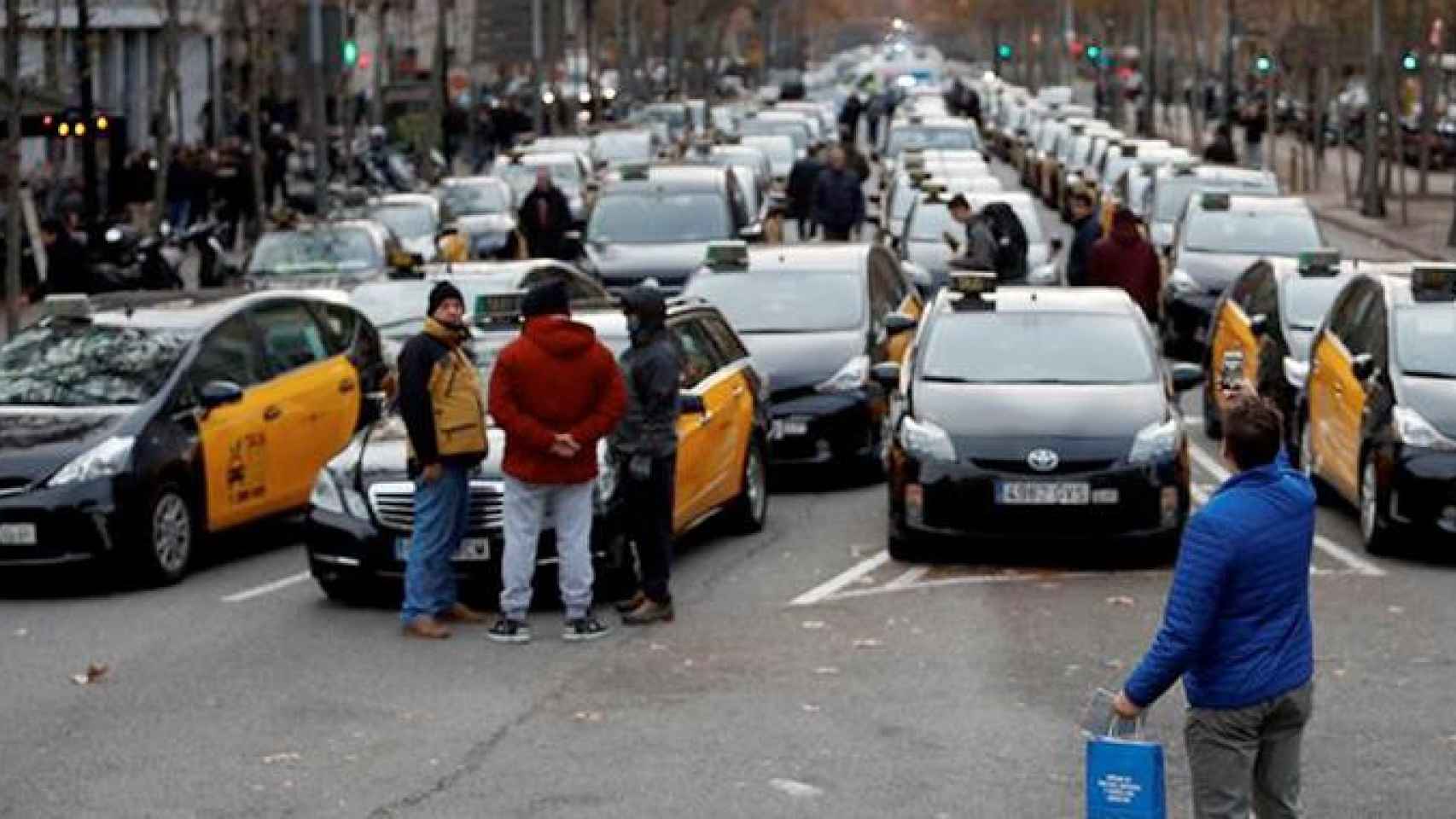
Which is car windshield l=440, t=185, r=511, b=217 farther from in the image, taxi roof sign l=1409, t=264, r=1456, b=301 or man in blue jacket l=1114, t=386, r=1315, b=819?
man in blue jacket l=1114, t=386, r=1315, b=819

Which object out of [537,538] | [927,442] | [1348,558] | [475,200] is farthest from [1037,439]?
[475,200]

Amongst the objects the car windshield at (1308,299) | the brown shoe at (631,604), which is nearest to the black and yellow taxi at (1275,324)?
the car windshield at (1308,299)

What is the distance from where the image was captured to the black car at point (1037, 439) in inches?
652

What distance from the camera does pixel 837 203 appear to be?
36250mm

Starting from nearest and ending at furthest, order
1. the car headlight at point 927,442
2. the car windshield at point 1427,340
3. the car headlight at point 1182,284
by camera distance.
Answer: the car headlight at point 927,442, the car windshield at point 1427,340, the car headlight at point 1182,284

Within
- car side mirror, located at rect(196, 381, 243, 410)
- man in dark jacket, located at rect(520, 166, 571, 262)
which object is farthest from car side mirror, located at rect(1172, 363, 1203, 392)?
man in dark jacket, located at rect(520, 166, 571, 262)

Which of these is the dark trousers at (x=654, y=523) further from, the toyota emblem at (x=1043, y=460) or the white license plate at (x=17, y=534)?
the white license plate at (x=17, y=534)

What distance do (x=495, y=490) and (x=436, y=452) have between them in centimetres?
75

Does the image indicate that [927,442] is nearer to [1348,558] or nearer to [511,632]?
[1348,558]

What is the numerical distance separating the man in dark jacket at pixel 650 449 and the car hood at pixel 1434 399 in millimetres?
4413

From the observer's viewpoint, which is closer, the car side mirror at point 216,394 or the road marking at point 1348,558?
the road marking at point 1348,558

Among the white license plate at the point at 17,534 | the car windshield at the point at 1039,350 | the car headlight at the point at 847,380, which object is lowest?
the white license plate at the point at 17,534

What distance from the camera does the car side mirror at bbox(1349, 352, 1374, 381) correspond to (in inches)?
702

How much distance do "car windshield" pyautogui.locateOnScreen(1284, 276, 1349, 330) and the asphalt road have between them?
4.99m
